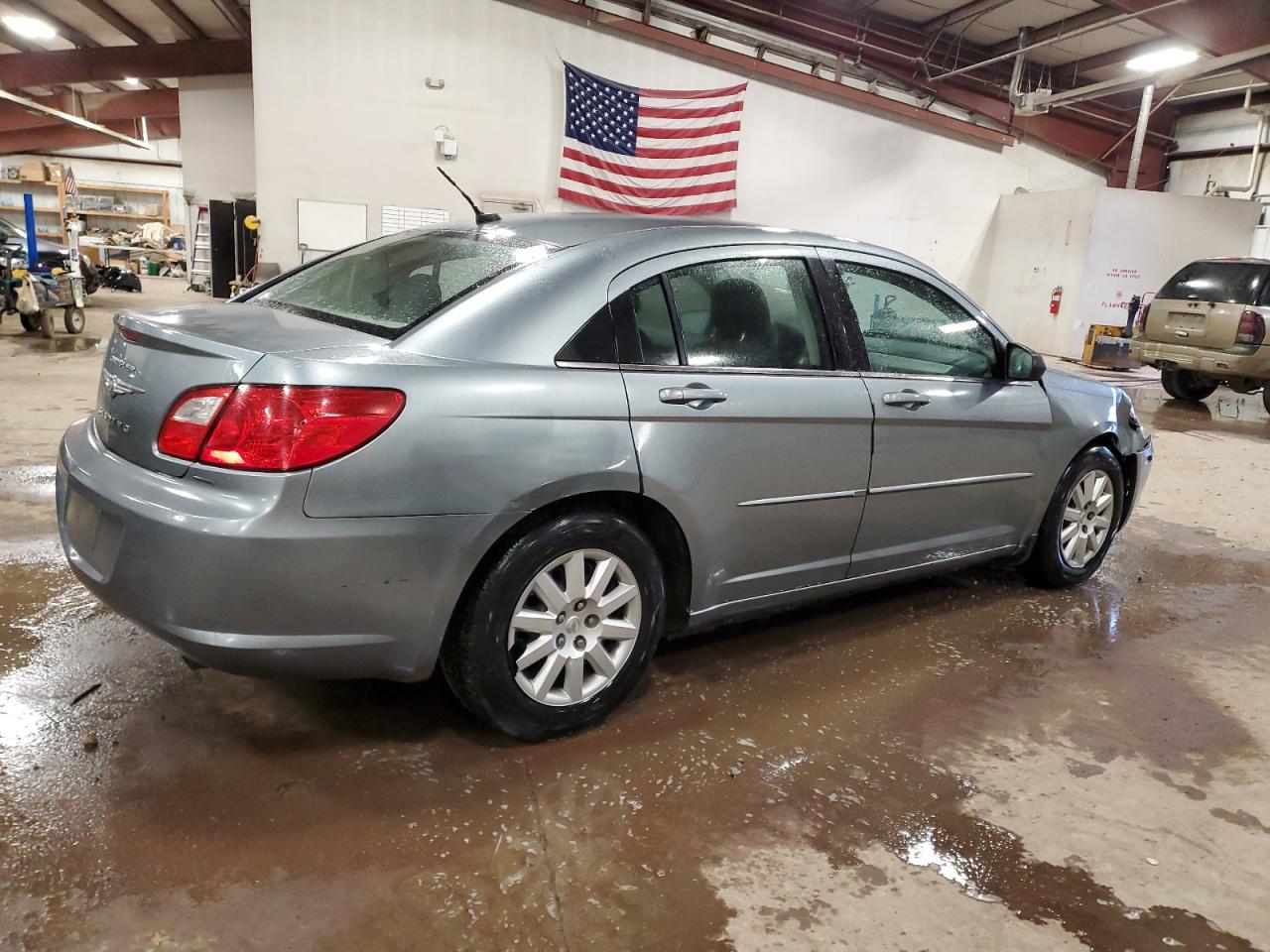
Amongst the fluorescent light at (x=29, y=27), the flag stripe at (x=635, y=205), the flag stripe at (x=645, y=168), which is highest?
the fluorescent light at (x=29, y=27)

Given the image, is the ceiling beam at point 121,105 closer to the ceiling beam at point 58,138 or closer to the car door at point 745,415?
the ceiling beam at point 58,138

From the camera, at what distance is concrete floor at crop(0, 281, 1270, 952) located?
1.70 meters

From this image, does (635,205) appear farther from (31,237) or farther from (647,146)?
(31,237)

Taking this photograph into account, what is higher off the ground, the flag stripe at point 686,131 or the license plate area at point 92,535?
the flag stripe at point 686,131

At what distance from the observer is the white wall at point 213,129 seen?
16.4 m

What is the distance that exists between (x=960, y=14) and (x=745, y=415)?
1313cm

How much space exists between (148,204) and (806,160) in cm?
2355

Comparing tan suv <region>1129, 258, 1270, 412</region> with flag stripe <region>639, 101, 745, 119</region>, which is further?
flag stripe <region>639, 101, 745, 119</region>

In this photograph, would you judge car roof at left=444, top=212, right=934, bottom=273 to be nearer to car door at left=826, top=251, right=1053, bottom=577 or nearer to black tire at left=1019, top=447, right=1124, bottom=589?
car door at left=826, top=251, right=1053, bottom=577

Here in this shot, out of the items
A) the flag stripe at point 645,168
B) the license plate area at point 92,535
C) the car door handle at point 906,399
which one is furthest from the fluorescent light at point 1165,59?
the license plate area at point 92,535

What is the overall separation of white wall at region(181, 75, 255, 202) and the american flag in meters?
7.97

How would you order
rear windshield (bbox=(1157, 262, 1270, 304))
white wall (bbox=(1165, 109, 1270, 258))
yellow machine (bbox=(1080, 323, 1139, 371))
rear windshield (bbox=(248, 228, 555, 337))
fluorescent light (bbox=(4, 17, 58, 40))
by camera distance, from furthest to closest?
white wall (bbox=(1165, 109, 1270, 258)) → fluorescent light (bbox=(4, 17, 58, 40)) → yellow machine (bbox=(1080, 323, 1139, 371)) → rear windshield (bbox=(1157, 262, 1270, 304)) → rear windshield (bbox=(248, 228, 555, 337))

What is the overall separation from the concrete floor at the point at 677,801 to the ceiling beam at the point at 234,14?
13.7 metres

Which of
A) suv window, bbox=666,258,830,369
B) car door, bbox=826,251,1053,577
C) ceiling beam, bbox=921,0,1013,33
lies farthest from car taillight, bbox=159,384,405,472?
ceiling beam, bbox=921,0,1013,33
